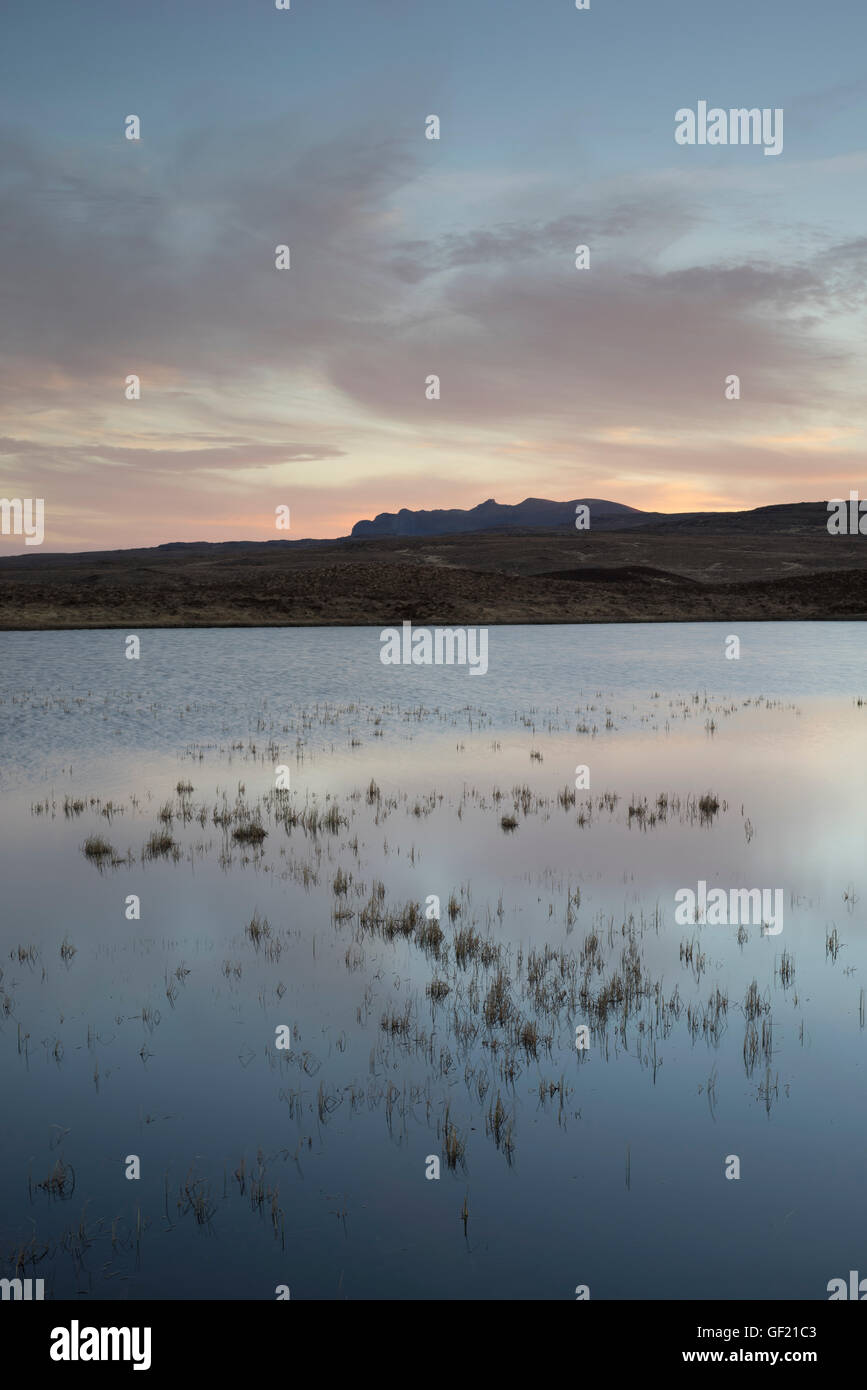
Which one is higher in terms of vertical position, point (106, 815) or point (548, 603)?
point (548, 603)

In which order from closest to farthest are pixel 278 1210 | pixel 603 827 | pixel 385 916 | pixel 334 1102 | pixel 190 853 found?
pixel 278 1210 < pixel 334 1102 < pixel 385 916 < pixel 190 853 < pixel 603 827

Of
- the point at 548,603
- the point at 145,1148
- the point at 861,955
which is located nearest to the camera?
the point at 145,1148

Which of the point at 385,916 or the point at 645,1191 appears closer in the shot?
the point at 645,1191

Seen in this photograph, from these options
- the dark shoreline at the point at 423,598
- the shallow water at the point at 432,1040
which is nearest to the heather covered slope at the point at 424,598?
the dark shoreline at the point at 423,598

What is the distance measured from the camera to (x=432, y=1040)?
26.8 feet

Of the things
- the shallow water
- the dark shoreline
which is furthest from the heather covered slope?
the shallow water

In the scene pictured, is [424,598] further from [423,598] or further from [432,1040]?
[432,1040]

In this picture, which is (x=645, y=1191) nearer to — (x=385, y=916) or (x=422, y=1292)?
(x=422, y=1292)

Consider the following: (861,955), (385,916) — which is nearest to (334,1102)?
(385,916)

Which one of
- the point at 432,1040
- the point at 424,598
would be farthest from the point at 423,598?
the point at 432,1040

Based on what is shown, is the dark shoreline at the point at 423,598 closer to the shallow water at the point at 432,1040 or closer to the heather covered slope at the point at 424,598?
the heather covered slope at the point at 424,598

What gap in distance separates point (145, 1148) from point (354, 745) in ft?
64.3

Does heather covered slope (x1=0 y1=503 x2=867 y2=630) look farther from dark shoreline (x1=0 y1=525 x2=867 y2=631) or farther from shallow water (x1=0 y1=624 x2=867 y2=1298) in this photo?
shallow water (x1=0 y1=624 x2=867 y2=1298)
